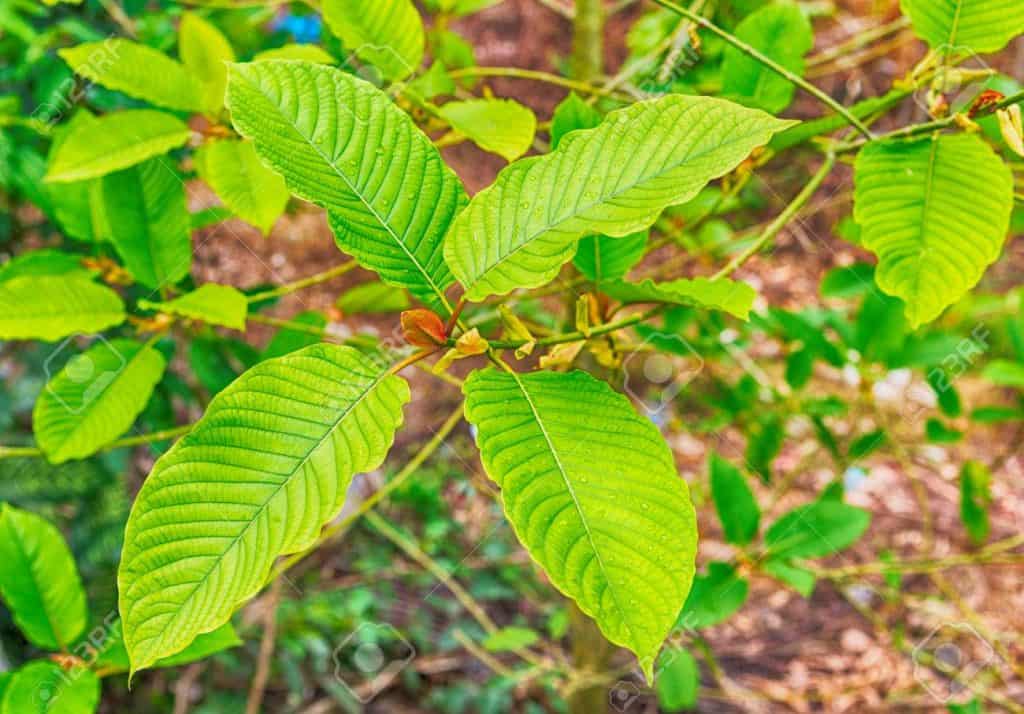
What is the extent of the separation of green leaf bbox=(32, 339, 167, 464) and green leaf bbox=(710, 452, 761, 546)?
2.69ft

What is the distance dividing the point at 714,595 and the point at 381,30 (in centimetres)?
84

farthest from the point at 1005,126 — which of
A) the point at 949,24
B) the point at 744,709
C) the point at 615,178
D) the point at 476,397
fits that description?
the point at 744,709

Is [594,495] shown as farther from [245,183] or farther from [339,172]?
[245,183]

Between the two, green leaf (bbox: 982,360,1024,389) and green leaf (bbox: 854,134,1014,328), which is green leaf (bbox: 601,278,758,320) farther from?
green leaf (bbox: 982,360,1024,389)

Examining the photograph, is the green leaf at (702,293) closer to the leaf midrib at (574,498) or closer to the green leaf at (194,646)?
the leaf midrib at (574,498)

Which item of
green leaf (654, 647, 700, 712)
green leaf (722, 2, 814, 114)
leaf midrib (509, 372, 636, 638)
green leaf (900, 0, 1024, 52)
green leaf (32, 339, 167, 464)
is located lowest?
green leaf (654, 647, 700, 712)

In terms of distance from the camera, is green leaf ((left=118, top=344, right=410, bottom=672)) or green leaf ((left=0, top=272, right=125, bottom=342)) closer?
green leaf ((left=118, top=344, right=410, bottom=672))

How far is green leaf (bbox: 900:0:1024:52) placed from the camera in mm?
705

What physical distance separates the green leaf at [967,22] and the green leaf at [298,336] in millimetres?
654

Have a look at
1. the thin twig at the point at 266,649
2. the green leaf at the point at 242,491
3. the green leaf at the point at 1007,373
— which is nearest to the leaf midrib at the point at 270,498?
the green leaf at the point at 242,491

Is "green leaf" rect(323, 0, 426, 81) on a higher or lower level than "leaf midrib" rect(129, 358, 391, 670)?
higher

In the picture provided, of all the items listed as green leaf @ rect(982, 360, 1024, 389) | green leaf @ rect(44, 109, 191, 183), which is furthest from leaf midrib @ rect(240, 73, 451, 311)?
green leaf @ rect(982, 360, 1024, 389)

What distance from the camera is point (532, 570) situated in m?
2.44

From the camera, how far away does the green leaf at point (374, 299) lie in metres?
1.07
